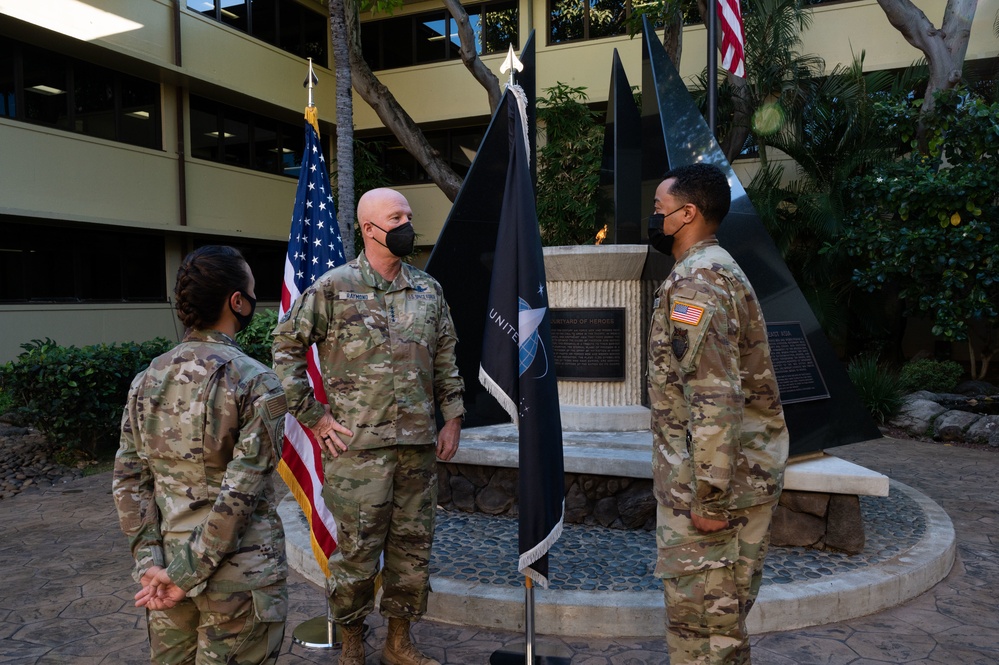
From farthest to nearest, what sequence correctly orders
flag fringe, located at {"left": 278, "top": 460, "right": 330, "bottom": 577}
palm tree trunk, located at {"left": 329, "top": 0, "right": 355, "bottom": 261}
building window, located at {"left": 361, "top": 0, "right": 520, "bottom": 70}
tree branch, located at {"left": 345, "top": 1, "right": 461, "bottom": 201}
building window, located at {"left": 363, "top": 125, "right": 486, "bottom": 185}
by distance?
building window, located at {"left": 363, "top": 125, "right": 486, "bottom": 185} < building window, located at {"left": 361, "top": 0, "right": 520, "bottom": 70} < tree branch, located at {"left": 345, "top": 1, "right": 461, "bottom": 201} < palm tree trunk, located at {"left": 329, "top": 0, "right": 355, "bottom": 261} < flag fringe, located at {"left": 278, "top": 460, "right": 330, "bottom": 577}

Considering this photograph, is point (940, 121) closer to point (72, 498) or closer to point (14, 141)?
point (72, 498)

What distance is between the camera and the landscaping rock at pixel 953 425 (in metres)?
8.38

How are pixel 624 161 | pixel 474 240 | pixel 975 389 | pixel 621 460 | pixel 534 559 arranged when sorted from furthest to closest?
1. pixel 975 389
2. pixel 624 161
3. pixel 474 240
4. pixel 621 460
5. pixel 534 559

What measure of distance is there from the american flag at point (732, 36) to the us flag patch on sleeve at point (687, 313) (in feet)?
19.7

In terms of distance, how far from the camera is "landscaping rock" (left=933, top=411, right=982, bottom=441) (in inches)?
330

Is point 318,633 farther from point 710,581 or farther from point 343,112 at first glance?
point 343,112

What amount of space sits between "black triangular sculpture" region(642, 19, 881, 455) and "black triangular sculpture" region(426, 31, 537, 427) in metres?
1.15

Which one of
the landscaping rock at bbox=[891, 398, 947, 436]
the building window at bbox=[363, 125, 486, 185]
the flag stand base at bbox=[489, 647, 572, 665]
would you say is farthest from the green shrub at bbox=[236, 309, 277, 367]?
the building window at bbox=[363, 125, 486, 185]

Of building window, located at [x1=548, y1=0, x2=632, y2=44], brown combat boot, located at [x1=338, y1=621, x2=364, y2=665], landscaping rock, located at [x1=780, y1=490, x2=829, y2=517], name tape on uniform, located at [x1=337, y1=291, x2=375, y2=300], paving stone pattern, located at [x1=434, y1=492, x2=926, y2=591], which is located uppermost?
building window, located at [x1=548, y1=0, x2=632, y2=44]

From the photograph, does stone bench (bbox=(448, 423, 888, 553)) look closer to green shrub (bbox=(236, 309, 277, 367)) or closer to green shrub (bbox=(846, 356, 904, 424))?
green shrub (bbox=(236, 309, 277, 367))

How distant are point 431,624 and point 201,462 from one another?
203 centimetres

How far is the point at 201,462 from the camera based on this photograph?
1885 millimetres

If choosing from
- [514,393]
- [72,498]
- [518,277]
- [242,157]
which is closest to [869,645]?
[514,393]

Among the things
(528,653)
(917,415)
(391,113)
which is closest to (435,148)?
(391,113)
